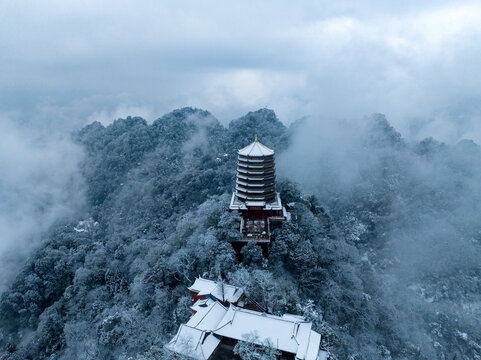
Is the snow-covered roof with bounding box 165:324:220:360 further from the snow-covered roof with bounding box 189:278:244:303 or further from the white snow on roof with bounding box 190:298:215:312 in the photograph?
the snow-covered roof with bounding box 189:278:244:303

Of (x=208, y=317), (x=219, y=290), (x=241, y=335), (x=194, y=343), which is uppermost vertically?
(x=219, y=290)

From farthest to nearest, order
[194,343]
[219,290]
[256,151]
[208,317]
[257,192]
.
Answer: [257,192], [256,151], [219,290], [208,317], [194,343]

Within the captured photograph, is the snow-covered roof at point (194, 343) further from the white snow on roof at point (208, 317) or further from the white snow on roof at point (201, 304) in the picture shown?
the white snow on roof at point (201, 304)

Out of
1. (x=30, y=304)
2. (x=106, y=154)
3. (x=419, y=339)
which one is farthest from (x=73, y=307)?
(x=106, y=154)

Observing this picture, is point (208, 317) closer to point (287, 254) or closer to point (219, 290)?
point (219, 290)

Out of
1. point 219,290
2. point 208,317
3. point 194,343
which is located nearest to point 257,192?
point 219,290

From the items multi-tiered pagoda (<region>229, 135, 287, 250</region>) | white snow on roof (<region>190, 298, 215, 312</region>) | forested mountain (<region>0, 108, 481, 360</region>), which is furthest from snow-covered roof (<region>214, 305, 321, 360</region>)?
multi-tiered pagoda (<region>229, 135, 287, 250</region>)
